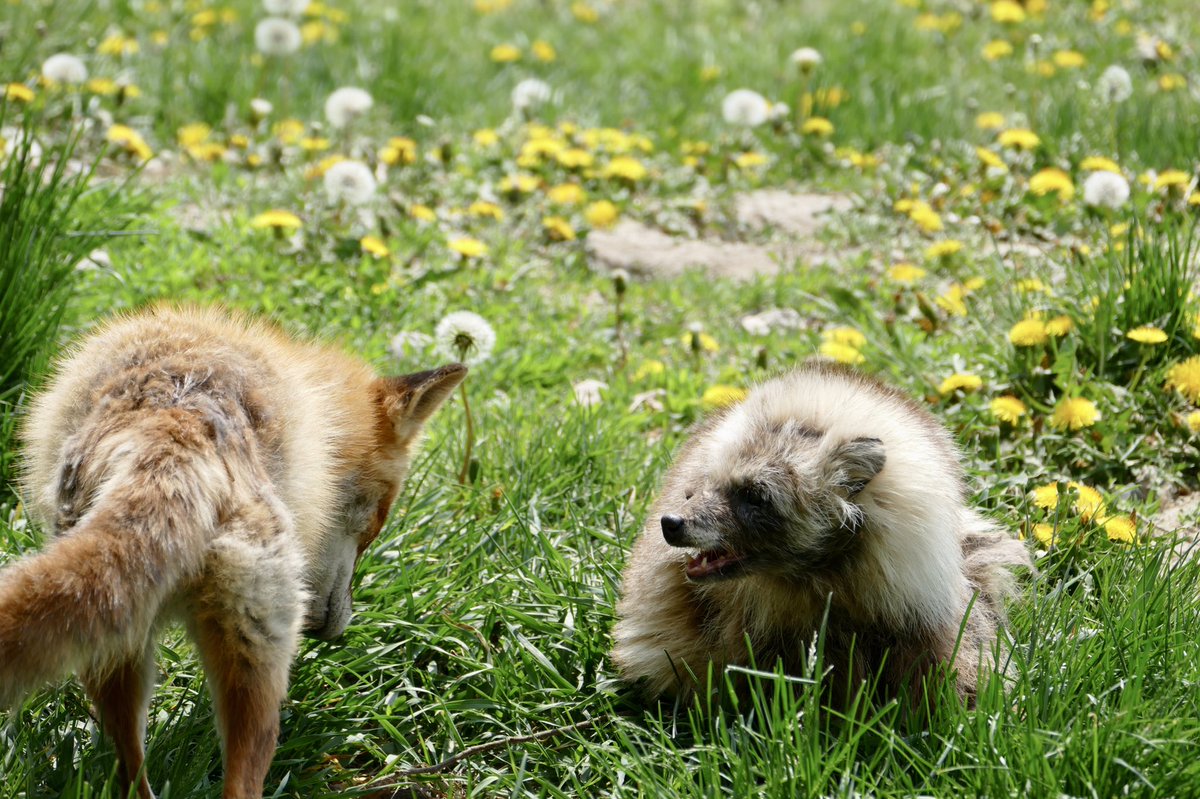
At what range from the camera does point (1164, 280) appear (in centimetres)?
473

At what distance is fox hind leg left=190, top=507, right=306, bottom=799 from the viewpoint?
107 inches

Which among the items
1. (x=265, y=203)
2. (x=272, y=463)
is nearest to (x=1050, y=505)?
(x=272, y=463)

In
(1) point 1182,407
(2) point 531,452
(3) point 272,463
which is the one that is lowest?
(2) point 531,452

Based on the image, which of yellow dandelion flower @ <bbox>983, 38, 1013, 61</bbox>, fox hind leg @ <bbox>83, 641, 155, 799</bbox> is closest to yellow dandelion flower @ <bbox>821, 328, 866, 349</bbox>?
fox hind leg @ <bbox>83, 641, 155, 799</bbox>

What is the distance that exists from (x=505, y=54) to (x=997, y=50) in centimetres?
335

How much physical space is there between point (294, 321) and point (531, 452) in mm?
1443

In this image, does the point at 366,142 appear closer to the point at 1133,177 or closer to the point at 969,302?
the point at 969,302

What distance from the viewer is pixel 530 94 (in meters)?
8.00

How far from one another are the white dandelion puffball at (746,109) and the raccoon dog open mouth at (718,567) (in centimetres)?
474

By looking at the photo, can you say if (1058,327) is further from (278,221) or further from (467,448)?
(278,221)

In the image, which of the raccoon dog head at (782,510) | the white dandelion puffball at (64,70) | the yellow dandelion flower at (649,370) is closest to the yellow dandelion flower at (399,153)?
the white dandelion puffball at (64,70)

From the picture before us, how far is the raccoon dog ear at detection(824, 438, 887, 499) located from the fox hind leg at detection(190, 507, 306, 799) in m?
1.35

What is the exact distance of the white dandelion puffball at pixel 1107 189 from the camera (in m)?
5.80

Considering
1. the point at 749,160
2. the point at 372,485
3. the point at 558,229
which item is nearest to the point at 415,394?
the point at 372,485
